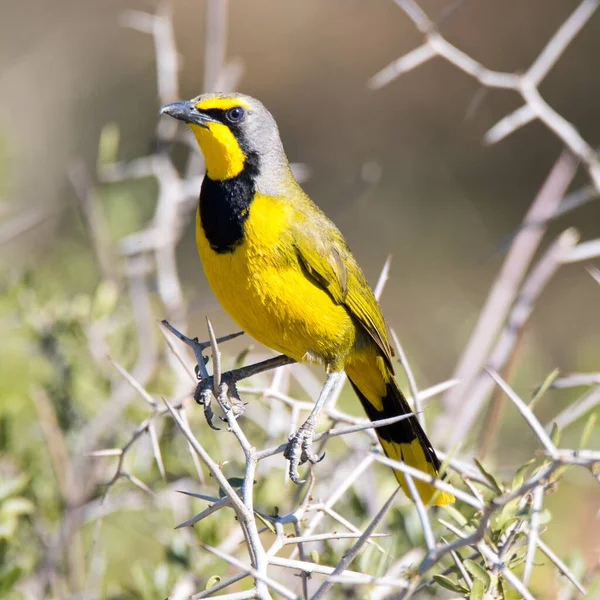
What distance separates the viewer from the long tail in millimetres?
3121

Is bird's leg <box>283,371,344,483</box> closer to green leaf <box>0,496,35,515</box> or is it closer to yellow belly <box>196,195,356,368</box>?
yellow belly <box>196,195,356,368</box>

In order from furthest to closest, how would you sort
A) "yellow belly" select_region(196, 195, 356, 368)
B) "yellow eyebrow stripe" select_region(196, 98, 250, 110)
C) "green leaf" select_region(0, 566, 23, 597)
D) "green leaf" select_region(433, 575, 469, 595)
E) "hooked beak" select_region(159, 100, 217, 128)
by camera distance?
"yellow eyebrow stripe" select_region(196, 98, 250, 110) < "hooked beak" select_region(159, 100, 217, 128) < "yellow belly" select_region(196, 195, 356, 368) < "green leaf" select_region(0, 566, 23, 597) < "green leaf" select_region(433, 575, 469, 595)

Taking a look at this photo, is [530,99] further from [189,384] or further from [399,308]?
[399,308]

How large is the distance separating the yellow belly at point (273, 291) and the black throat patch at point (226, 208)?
0.02m

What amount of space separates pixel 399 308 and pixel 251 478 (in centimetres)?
828

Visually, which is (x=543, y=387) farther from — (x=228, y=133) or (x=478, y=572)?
(x=228, y=133)

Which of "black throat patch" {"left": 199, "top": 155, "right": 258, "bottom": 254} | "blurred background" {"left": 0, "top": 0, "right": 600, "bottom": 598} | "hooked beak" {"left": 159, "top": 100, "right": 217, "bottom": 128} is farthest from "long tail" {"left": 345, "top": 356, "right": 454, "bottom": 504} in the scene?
"blurred background" {"left": 0, "top": 0, "right": 600, "bottom": 598}

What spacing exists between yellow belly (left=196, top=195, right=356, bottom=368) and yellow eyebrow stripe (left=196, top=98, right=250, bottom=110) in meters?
0.38

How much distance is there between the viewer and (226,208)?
126 inches

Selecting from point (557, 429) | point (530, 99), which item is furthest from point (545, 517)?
point (530, 99)

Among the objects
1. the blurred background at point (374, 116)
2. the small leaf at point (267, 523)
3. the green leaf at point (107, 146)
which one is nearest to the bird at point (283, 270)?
the green leaf at point (107, 146)

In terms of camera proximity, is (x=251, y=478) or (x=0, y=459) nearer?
(x=251, y=478)

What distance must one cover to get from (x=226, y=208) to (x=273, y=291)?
0.33 meters

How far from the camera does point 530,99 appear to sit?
300 centimetres
